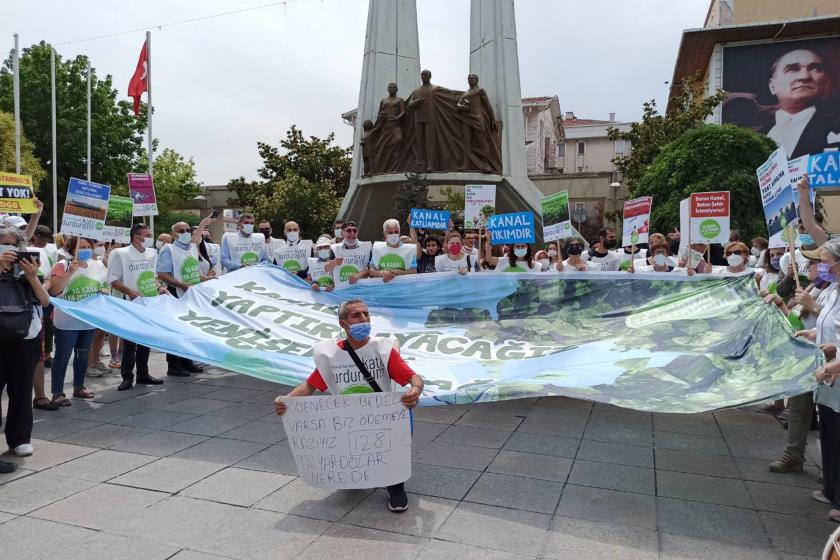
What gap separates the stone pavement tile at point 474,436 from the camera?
586cm

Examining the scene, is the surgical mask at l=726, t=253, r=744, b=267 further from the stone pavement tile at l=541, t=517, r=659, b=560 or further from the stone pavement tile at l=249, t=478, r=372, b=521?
the stone pavement tile at l=249, t=478, r=372, b=521

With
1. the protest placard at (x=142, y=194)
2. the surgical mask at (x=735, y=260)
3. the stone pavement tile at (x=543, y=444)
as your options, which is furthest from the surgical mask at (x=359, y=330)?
the protest placard at (x=142, y=194)

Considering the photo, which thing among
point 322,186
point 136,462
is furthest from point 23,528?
point 322,186

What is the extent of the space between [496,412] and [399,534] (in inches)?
123

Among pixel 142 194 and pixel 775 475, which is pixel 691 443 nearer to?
pixel 775 475

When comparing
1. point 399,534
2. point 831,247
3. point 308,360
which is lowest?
point 399,534

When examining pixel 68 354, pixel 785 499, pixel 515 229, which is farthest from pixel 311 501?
pixel 515 229

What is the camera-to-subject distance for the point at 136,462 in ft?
17.2

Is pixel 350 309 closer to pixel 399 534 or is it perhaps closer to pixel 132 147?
pixel 399 534

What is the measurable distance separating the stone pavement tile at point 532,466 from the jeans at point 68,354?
495 cm

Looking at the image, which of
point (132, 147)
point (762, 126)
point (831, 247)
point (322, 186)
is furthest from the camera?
point (132, 147)

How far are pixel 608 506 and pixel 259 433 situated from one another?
3321 mm

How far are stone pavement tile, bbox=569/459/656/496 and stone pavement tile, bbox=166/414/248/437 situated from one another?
132 inches

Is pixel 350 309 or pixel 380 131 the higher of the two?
pixel 380 131
